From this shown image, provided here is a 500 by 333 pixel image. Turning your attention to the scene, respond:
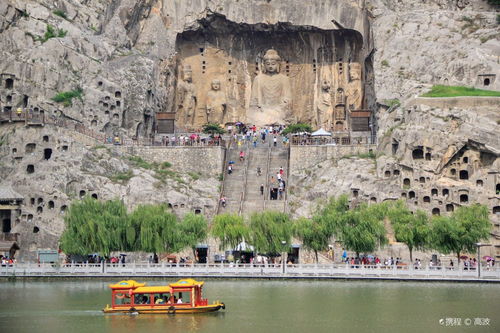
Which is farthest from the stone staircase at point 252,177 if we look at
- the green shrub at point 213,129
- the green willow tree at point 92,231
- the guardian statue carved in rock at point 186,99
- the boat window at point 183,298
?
the boat window at point 183,298

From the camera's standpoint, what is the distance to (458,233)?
86875 mm

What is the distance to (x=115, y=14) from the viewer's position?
11606 cm

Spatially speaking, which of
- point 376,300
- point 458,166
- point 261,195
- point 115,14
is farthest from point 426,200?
point 115,14

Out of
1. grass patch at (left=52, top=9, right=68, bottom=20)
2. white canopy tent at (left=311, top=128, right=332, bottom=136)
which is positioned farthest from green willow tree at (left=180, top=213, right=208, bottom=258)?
grass patch at (left=52, top=9, right=68, bottom=20)

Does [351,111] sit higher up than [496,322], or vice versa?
[351,111]

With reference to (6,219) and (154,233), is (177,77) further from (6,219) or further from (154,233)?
(154,233)

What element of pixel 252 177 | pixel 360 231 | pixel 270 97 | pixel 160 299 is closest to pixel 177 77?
pixel 270 97

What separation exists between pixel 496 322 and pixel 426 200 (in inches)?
1446

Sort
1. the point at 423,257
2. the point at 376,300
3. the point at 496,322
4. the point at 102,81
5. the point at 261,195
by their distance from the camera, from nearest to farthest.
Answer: the point at 496,322, the point at 376,300, the point at 423,257, the point at 261,195, the point at 102,81

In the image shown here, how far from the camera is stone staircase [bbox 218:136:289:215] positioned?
10106cm

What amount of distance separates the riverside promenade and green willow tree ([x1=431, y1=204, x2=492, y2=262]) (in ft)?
11.1

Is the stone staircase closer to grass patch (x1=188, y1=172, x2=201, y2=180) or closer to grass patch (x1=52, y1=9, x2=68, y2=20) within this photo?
grass patch (x1=188, y1=172, x2=201, y2=180)

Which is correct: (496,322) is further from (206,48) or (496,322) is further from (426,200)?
(206,48)

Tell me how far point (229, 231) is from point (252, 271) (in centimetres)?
630
